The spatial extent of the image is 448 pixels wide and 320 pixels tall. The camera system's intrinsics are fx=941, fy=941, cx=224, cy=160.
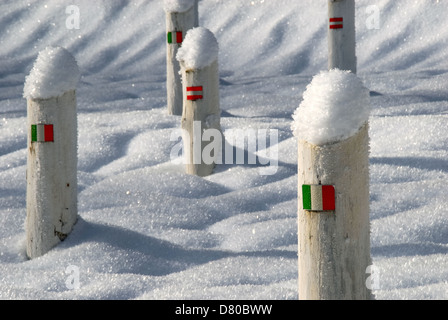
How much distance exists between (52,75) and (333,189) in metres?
2.28

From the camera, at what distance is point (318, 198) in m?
3.18

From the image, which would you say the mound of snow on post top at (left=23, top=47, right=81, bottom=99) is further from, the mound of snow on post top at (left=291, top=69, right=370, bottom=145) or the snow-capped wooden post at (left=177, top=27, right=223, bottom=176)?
the mound of snow on post top at (left=291, top=69, right=370, bottom=145)

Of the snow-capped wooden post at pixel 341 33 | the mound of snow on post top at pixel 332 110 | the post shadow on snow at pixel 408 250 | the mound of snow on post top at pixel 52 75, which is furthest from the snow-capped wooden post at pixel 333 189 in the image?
the snow-capped wooden post at pixel 341 33

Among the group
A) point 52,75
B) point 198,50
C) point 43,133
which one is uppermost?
point 198,50

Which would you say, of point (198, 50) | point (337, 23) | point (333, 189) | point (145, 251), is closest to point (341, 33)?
point (337, 23)

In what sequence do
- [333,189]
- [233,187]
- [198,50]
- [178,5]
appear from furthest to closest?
[178,5] → [198,50] → [233,187] → [333,189]

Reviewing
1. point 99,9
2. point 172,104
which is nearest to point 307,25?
point 99,9

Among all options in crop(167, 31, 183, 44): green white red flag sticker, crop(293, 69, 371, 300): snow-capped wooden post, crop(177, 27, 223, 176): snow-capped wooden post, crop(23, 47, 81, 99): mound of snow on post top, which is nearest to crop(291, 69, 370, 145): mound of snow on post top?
crop(293, 69, 371, 300): snow-capped wooden post

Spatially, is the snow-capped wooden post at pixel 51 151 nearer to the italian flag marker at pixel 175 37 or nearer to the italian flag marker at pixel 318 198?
the italian flag marker at pixel 318 198

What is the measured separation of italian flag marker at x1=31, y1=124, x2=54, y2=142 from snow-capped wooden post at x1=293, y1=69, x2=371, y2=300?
2.03 meters

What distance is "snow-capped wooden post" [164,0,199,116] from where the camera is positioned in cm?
880

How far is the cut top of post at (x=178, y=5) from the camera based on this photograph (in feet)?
28.8

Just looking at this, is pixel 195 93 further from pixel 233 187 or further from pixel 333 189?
pixel 333 189
